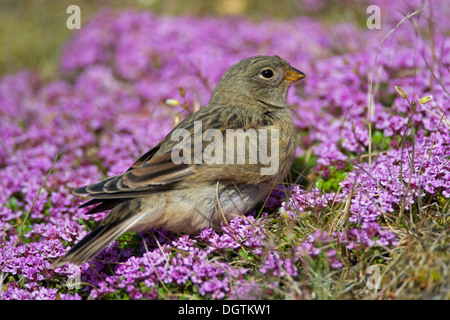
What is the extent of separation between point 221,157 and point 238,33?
208 inches

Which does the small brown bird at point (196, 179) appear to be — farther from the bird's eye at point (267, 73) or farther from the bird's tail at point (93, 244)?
the bird's eye at point (267, 73)

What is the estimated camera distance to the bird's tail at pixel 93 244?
3.51 meters

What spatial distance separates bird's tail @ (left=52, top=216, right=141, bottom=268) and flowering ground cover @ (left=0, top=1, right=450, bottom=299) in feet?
0.76

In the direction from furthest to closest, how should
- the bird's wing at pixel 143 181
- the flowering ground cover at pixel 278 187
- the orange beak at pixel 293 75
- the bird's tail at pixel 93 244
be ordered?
1. the orange beak at pixel 293 75
2. the bird's wing at pixel 143 181
3. the bird's tail at pixel 93 244
4. the flowering ground cover at pixel 278 187

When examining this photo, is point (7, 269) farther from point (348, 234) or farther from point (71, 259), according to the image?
point (348, 234)

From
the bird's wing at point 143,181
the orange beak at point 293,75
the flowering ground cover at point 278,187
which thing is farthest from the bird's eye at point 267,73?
the bird's wing at point 143,181

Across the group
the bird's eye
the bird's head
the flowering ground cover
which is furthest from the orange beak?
the flowering ground cover

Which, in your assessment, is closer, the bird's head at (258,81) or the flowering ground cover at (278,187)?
the flowering ground cover at (278,187)

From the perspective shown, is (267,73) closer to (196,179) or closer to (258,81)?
(258,81)

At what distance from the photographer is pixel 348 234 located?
3447 millimetres

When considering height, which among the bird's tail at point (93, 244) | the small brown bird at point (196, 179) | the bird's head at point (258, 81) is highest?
the bird's head at point (258, 81)

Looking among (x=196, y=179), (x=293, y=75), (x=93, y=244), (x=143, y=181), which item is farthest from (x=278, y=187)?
(x=93, y=244)

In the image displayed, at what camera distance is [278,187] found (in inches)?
181
